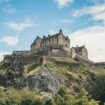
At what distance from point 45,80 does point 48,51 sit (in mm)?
20155

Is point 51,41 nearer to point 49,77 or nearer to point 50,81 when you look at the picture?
point 49,77

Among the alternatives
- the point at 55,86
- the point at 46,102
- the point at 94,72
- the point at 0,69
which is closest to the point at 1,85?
the point at 0,69

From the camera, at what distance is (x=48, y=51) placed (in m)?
159

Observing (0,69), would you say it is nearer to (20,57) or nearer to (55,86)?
(20,57)

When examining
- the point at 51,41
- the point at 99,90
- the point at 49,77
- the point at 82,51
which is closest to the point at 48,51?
the point at 51,41

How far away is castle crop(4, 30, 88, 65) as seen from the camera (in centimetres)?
15312

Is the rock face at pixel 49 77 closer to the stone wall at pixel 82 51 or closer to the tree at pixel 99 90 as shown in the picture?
the tree at pixel 99 90

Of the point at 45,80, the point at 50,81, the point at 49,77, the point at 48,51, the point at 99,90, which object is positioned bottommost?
the point at 99,90

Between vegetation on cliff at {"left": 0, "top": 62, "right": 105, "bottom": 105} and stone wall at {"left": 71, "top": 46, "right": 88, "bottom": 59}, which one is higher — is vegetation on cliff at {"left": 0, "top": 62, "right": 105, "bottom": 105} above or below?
below

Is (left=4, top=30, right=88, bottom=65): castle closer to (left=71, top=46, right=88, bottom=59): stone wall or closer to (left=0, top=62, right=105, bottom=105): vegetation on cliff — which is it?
(left=71, top=46, right=88, bottom=59): stone wall

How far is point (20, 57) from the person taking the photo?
154125 mm

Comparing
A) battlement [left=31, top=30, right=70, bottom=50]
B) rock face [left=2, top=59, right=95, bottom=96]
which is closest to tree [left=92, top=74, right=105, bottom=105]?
rock face [left=2, top=59, right=95, bottom=96]

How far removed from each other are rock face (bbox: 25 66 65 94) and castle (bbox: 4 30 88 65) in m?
7.45

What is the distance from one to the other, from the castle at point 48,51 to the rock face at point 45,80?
7452 millimetres
